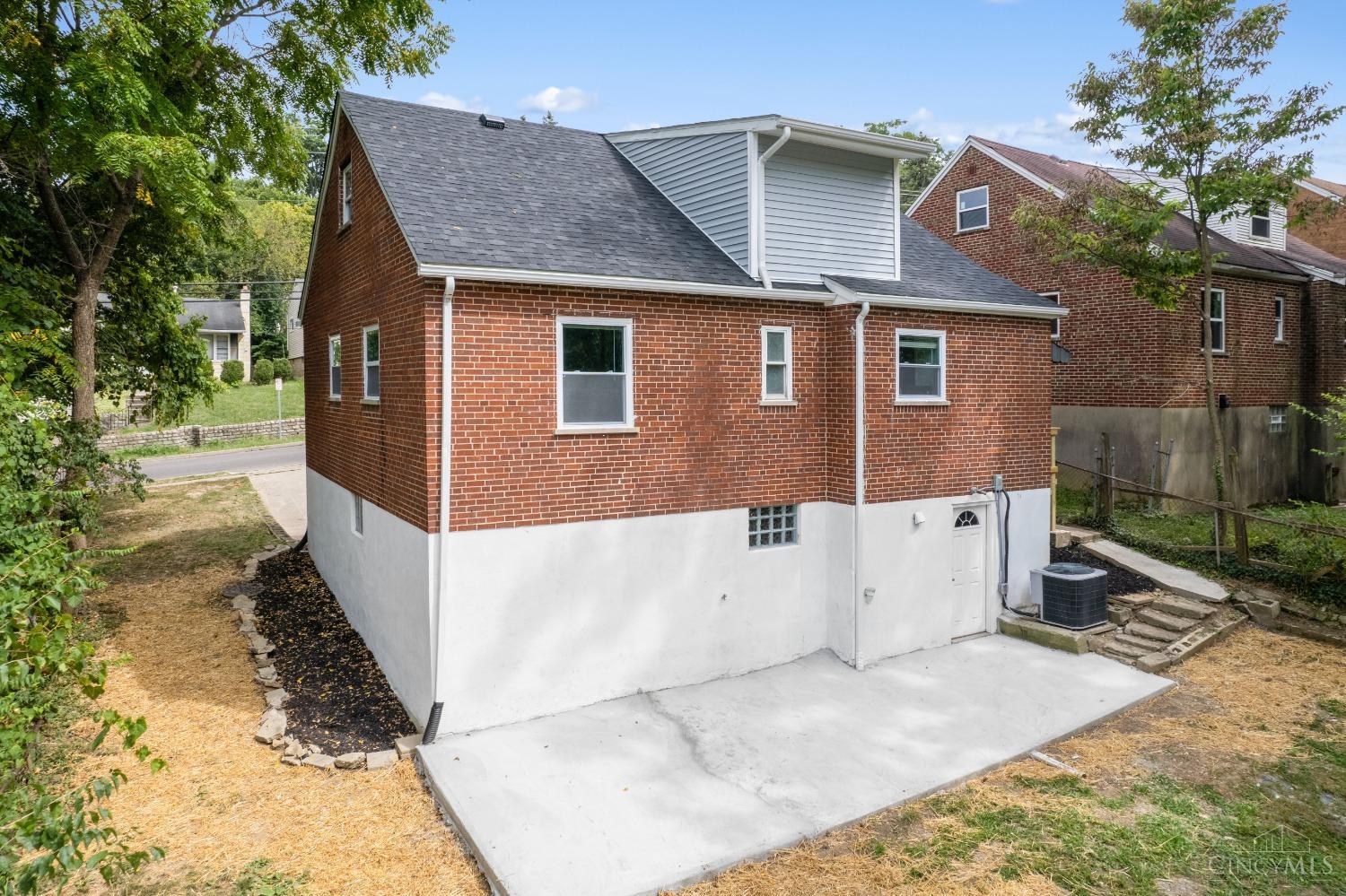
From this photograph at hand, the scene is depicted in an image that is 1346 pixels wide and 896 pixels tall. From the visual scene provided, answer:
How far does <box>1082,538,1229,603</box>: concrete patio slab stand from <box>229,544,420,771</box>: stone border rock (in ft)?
39.9

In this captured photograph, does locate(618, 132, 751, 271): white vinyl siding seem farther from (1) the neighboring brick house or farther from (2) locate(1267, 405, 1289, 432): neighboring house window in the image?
(2) locate(1267, 405, 1289, 432): neighboring house window

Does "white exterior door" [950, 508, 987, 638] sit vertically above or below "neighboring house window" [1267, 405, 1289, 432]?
below

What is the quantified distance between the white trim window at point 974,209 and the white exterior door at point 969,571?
11.6 metres

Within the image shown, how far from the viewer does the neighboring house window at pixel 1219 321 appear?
19047 mm

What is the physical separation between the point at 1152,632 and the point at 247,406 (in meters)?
38.0

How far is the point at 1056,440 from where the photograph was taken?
1972cm

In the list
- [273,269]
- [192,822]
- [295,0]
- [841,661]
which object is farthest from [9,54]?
[273,269]

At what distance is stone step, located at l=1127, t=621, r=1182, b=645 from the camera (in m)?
11.9

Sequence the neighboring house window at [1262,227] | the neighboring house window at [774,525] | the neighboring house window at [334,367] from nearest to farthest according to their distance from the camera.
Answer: the neighboring house window at [774,525]
the neighboring house window at [334,367]
the neighboring house window at [1262,227]

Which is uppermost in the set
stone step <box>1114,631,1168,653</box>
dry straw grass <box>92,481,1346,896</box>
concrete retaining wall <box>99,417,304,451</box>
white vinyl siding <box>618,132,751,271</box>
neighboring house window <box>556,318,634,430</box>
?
white vinyl siding <box>618,132,751,271</box>

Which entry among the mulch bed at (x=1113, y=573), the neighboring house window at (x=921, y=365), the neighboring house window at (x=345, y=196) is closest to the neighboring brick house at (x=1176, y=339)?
the mulch bed at (x=1113, y=573)

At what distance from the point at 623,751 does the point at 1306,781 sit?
7102 mm

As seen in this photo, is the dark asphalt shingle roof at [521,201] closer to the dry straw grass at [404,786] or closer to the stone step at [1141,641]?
the dry straw grass at [404,786]

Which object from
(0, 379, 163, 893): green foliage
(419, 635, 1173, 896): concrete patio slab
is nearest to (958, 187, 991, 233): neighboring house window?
(419, 635, 1173, 896): concrete patio slab
